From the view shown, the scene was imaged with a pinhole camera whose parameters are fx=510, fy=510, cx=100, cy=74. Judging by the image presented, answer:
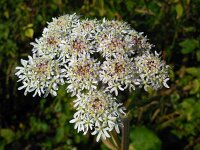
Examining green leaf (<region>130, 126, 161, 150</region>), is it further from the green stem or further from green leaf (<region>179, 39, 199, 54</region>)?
the green stem

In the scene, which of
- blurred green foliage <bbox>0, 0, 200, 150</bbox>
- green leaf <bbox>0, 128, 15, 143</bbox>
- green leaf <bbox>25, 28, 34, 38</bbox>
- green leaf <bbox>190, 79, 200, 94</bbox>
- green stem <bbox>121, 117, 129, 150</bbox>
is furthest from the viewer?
green leaf <bbox>0, 128, 15, 143</bbox>

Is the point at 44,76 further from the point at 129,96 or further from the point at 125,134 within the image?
the point at 129,96

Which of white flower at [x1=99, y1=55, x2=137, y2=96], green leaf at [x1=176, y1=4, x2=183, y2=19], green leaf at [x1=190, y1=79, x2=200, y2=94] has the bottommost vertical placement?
green leaf at [x1=190, y1=79, x2=200, y2=94]

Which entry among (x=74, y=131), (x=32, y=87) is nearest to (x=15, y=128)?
(x=74, y=131)

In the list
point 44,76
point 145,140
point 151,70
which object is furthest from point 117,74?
point 145,140

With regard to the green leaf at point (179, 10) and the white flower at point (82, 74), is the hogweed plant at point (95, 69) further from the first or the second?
the green leaf at point (179, 10)

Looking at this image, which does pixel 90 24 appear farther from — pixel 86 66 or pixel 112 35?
pixel 86 66

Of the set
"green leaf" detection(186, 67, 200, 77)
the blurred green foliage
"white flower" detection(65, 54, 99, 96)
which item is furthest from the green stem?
"green leaf" detection(186, 67, 200, 77)
